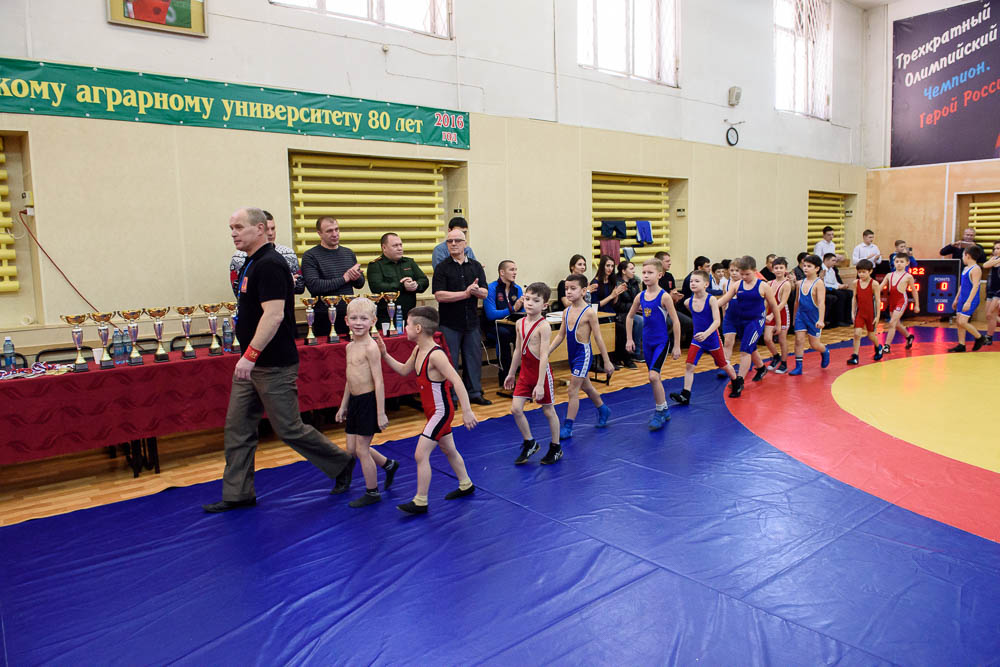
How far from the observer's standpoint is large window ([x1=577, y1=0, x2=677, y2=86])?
992cm

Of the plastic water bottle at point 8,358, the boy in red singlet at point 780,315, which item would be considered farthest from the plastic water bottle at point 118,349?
the boy in red singlet at point 780,315

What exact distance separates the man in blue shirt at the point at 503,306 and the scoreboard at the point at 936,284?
8.90m

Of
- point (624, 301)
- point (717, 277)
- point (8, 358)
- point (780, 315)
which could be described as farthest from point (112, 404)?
point (717, 277)

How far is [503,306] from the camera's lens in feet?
25.9

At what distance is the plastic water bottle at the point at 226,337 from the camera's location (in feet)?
17.9

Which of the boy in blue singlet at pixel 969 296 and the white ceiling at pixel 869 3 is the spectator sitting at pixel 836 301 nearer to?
the boy in blue singlet at pixel 969 296

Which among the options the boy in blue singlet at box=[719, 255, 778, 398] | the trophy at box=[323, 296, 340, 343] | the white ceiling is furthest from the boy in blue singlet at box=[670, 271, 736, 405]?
the white ceiling

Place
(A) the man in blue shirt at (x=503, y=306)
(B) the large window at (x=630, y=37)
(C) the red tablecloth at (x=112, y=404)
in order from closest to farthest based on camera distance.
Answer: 1. (C) the red tablecloth at (x=112, y=404)
2. (A) the man in blue shirt at (x=503, y=306)
3. (B) the large window at (x=630, y=37)

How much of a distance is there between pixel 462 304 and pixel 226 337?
8.04 feet

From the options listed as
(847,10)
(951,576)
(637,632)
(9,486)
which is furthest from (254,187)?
(847,10)

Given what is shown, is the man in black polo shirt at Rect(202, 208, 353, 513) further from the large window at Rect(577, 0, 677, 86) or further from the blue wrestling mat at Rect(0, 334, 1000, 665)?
the large window at Rect(577, 0, 677, 86)

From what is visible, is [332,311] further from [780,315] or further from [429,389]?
[780,315]

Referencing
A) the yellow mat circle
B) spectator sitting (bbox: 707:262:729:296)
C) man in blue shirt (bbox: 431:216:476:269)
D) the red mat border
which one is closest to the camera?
the red mat border

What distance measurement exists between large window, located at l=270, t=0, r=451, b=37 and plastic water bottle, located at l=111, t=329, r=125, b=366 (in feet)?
13.2
